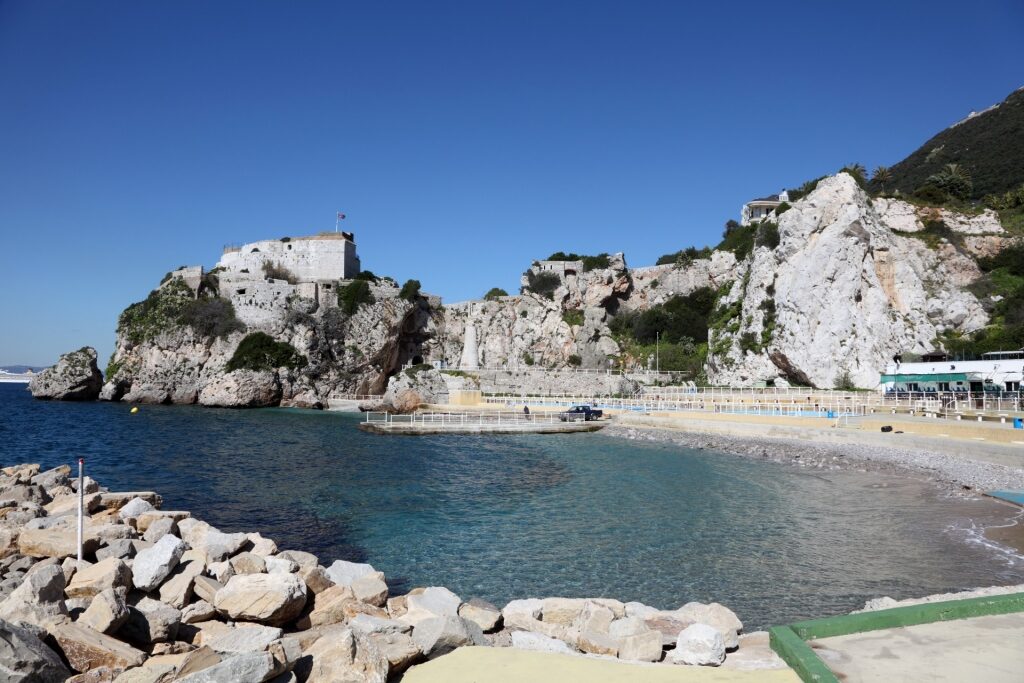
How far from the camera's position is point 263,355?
5378 centimetres

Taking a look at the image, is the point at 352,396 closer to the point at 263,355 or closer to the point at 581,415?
the point at 263,355

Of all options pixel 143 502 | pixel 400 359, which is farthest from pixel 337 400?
pixel 143 502

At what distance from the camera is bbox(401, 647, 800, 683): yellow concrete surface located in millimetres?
4293

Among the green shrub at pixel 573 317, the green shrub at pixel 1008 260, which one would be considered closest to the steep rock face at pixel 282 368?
the green shrub at pixel 573 317

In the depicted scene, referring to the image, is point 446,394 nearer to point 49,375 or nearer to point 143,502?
point 143,502

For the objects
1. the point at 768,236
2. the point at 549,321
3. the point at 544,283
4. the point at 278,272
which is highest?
the point at 278,272

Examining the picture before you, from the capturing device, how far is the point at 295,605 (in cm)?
633

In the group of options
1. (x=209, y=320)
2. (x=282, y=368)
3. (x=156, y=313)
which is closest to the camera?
(x=282, y=368)

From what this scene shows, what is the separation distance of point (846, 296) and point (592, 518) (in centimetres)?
3440

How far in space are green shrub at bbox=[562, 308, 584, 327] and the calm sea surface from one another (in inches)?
1428

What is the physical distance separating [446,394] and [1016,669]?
4539 centimetres

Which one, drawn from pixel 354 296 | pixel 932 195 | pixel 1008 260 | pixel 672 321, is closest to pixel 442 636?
pixel 1008 260

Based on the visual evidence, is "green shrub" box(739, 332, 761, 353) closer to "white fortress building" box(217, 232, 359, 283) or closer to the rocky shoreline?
the rocky shoreline

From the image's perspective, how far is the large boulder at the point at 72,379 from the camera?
5759cm
